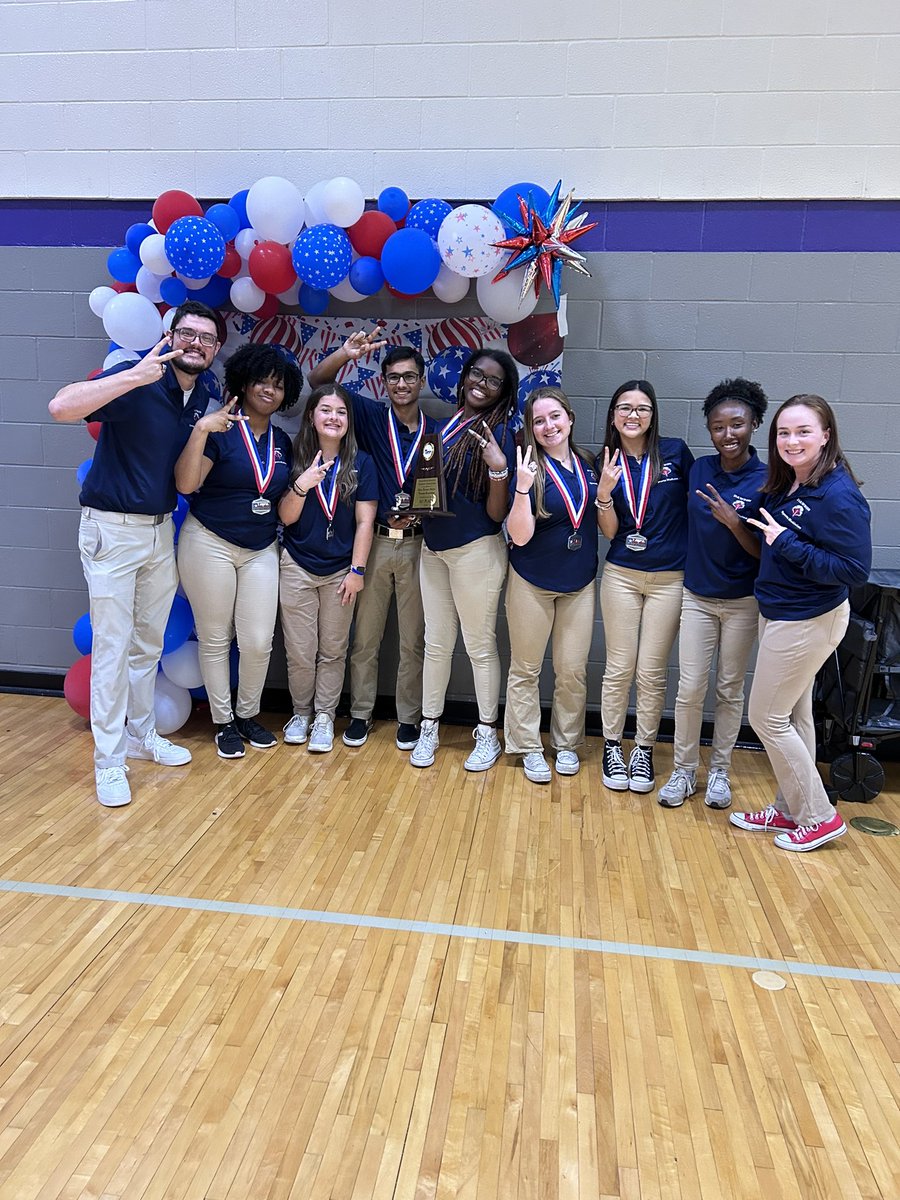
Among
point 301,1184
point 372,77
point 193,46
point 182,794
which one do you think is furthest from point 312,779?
point 193,46

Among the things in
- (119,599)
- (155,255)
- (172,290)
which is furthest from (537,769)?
(155,255)

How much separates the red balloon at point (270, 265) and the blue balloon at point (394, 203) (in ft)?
1.48

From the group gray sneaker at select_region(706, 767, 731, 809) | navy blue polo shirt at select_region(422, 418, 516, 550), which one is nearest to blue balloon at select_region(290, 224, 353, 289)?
→ navy blue polo shirt at select_region(422, 418, 516, 550)

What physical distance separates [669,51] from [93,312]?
9.38ft

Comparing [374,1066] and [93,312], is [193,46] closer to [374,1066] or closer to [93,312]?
[93,312]

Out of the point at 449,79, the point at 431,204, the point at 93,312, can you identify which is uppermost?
the point at 449,79

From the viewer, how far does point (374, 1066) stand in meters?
2.12

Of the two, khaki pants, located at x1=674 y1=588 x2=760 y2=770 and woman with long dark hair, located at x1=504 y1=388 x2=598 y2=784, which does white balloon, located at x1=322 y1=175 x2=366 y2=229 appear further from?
khaki pants, located at x1=674 y1=588 x2=760 y2=770

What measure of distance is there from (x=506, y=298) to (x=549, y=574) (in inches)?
45.6

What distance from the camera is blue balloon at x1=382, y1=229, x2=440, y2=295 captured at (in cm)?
353

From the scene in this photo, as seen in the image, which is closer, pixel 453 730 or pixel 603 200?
pixel 603 200

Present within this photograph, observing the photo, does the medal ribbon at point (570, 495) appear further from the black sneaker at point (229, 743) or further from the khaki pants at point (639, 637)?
the black sneaker at point (229, 743)

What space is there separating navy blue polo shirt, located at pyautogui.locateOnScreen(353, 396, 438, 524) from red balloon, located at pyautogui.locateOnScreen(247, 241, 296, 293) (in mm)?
560

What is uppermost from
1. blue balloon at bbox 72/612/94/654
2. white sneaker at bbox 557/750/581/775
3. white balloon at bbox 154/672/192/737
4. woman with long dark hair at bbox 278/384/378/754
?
woman with long dark hair at bbox 278/384/378/754
